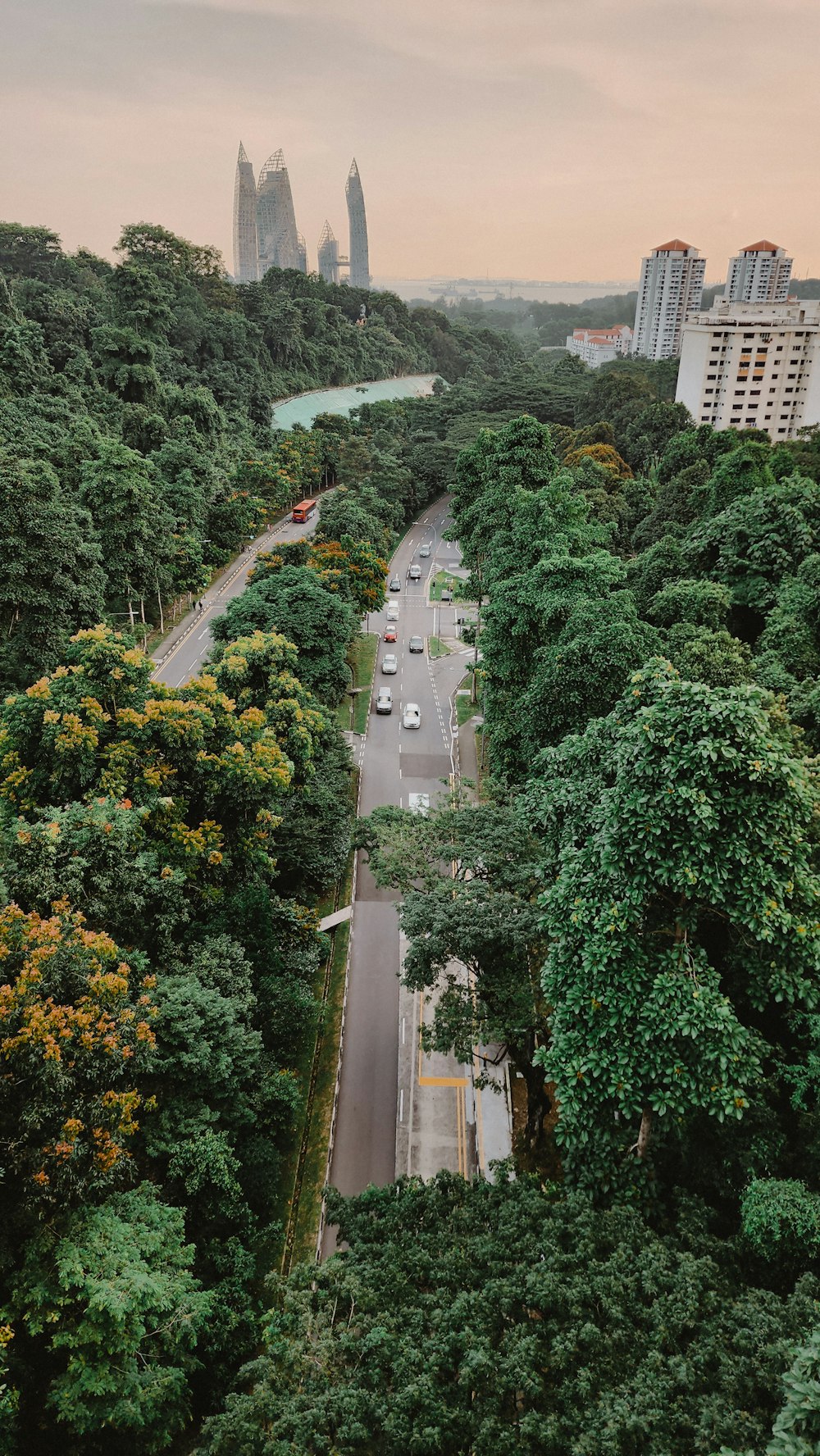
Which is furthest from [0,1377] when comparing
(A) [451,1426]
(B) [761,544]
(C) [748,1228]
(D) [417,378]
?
(D) [417,378]

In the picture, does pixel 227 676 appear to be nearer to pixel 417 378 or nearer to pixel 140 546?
pixel 140 546

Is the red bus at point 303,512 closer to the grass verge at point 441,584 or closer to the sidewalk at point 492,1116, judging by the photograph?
the grass verge at point 441,584

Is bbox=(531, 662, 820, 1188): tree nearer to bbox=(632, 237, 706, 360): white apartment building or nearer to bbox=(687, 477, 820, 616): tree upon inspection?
bbox=(687, 477, 820, 616): tree

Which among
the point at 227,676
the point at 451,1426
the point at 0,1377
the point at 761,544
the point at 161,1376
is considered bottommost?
the point at 161,1376

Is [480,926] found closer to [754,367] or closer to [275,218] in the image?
[754,367]

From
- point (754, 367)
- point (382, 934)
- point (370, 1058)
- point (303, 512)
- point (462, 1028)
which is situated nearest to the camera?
point (462, 1028)

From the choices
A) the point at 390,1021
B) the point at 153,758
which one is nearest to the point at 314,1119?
the point at 390,1021
